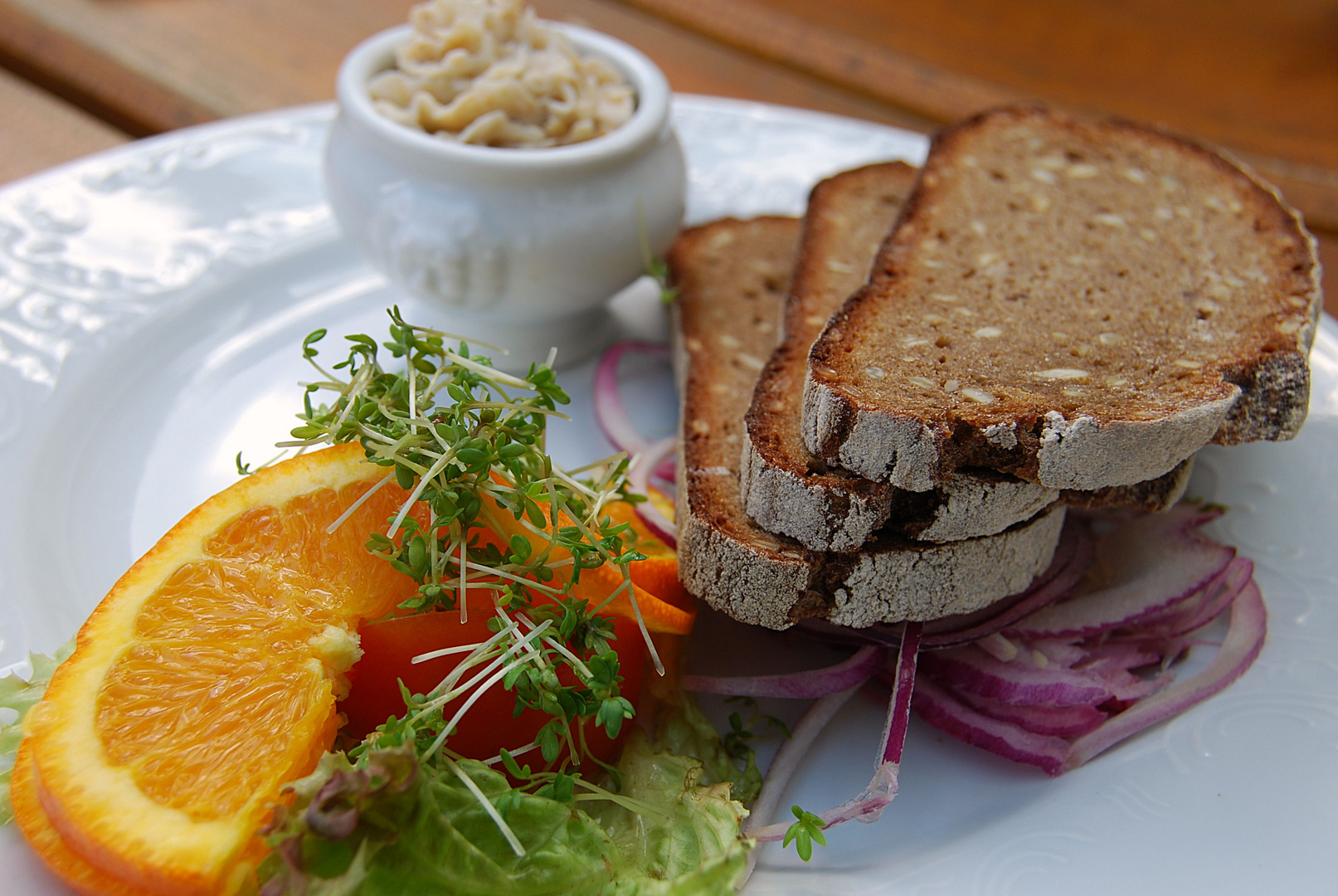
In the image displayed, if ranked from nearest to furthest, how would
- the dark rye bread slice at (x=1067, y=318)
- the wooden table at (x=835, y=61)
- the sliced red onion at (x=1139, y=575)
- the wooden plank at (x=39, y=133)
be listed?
the dark rye bread slice at (x=1067, y=318)
the sliced red onion at (x=1139, y=575)
the wooden plank at (x=39, y=133)
the wooden table at (x=835, y=61)

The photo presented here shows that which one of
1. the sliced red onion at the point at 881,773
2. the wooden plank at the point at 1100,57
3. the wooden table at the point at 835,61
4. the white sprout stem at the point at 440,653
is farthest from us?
the wooden plank at the point at 1100,57

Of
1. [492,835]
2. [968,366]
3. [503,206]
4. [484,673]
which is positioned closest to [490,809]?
[492,835]

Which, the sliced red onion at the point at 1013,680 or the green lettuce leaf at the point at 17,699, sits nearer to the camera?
the green lettuce leaf at the point at 17,699

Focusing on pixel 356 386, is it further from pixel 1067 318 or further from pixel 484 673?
pixel 1067 318

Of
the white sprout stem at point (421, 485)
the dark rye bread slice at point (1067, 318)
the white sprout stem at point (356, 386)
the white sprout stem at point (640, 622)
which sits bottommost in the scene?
the white sprout stem at point (640, 622)

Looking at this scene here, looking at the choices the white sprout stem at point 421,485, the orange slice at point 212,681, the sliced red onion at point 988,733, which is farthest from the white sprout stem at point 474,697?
the sliced red onion at point 988,733

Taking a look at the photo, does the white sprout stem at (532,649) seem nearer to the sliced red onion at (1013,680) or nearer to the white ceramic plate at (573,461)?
the white ceramic plate at (573,461)

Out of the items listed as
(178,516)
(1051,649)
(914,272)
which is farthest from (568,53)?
(1051,649)

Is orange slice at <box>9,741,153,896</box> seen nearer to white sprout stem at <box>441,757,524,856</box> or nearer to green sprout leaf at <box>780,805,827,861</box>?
white sprout stem at <box>441,757,524,856</box>
